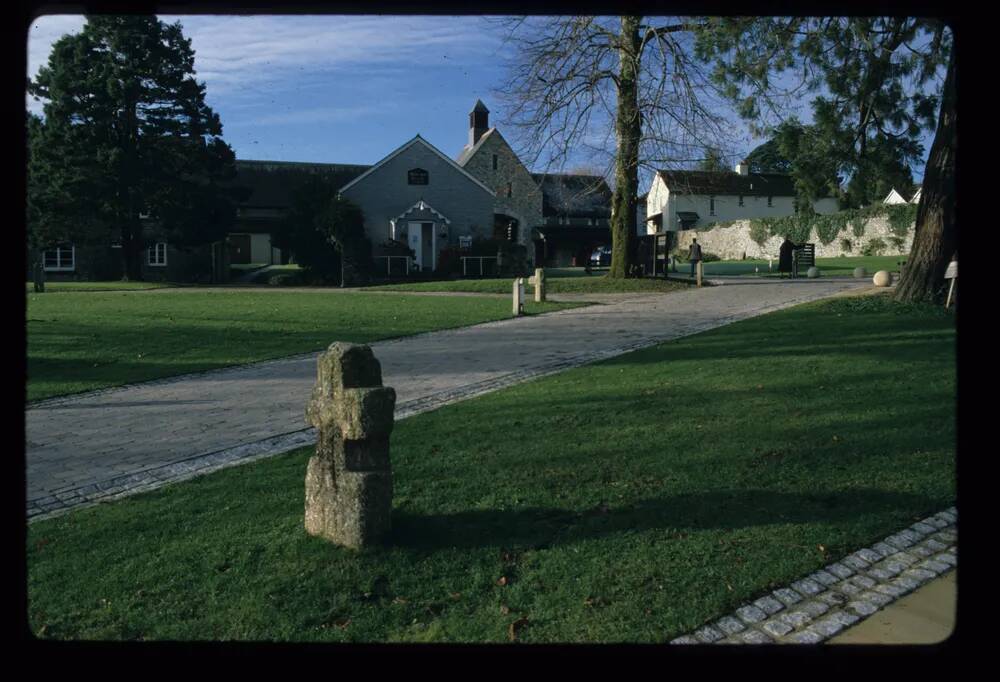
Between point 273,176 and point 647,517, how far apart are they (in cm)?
5184

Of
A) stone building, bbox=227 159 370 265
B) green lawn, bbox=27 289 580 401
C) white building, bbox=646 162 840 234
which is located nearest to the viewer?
green lawn, bbox=27 289 580 401

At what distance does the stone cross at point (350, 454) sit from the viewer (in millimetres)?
4535

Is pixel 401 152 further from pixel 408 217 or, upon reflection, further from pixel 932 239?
pixel 932 239

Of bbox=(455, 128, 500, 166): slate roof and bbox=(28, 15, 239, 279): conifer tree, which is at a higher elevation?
bbox=(455, 128, 500, 166): slate roof

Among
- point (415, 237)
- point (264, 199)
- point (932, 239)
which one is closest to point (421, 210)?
point (415, 237)

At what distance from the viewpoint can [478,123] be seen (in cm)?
5691

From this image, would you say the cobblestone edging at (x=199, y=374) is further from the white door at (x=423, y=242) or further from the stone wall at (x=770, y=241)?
the stone wall at (x=770, y=241)

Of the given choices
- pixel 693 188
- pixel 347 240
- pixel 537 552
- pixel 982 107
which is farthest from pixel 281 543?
pixel 347 240

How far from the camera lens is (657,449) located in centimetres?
654

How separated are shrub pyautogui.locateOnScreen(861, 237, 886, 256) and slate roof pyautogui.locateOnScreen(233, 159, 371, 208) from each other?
96.1 ft

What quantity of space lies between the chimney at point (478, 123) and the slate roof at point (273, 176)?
820cm

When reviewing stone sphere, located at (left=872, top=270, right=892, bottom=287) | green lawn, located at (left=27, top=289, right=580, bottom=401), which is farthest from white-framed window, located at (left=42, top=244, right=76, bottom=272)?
stone sphere, located at (left=872, top=270, right=892, bottom=287)

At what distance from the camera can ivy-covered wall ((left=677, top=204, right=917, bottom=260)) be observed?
38344mm

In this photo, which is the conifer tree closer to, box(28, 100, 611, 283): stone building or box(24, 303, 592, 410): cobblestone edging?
box(28, 100, 611, 283): stone building
